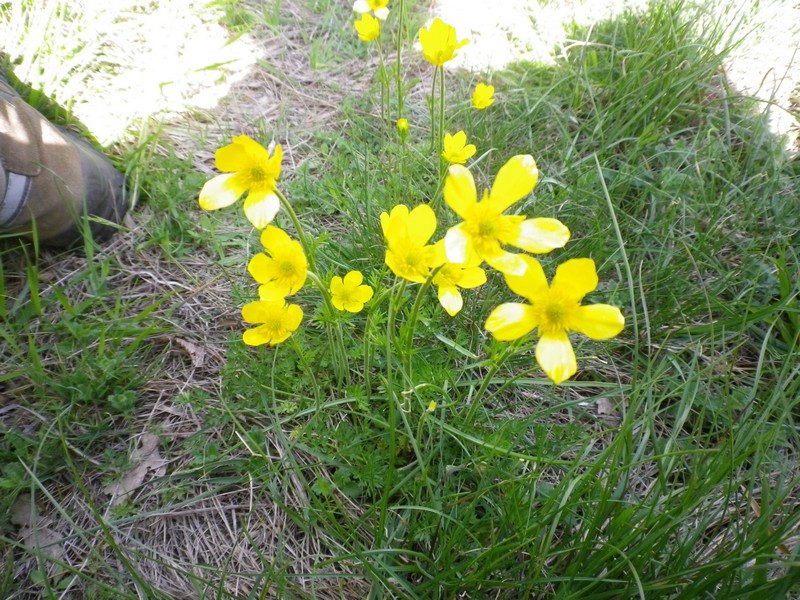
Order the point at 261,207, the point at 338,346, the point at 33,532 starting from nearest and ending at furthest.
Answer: the point at 261,207, the point at 33,532, the point at 338,346

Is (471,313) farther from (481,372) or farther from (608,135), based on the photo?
(608,135)

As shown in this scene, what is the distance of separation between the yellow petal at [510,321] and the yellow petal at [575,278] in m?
0.07

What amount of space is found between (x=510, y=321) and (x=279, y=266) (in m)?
0.54

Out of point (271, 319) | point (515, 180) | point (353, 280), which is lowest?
point (271, 319)

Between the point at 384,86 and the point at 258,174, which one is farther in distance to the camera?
the point at 384,86

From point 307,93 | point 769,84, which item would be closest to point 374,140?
point 307,93

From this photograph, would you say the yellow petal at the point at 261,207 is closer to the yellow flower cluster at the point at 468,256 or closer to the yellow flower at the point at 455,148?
the yellow flower cluster at the point at 468,256

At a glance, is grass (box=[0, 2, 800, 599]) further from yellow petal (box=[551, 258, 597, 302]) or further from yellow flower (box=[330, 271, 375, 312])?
yellow petal (box=[551, 258, 597, 302])

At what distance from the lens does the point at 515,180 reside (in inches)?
35.8

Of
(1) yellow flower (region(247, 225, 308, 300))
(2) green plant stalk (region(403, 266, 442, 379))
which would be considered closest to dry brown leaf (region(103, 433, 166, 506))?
(1) yellow flower (region(247, 225, 308, 300))

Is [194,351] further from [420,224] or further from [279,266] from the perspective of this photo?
[420,224]

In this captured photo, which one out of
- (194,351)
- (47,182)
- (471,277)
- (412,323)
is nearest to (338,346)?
(412,323)

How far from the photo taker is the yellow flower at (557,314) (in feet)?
2.86

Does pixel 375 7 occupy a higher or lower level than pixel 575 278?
higher
